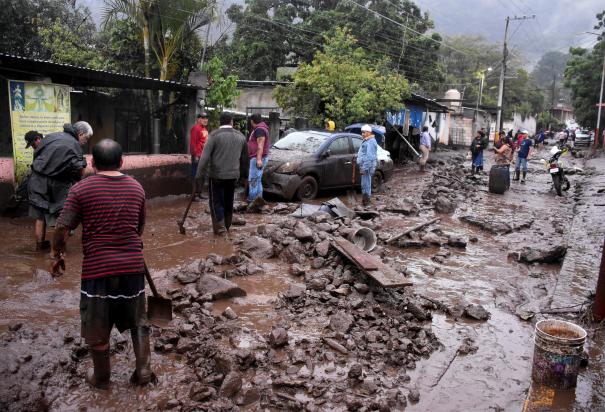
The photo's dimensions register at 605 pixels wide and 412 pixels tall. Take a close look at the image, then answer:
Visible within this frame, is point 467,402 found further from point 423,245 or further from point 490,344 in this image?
point 423,245

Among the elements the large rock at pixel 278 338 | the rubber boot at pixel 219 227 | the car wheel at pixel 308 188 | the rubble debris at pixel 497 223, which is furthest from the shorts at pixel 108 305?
the rubble debris at pixel 497 223

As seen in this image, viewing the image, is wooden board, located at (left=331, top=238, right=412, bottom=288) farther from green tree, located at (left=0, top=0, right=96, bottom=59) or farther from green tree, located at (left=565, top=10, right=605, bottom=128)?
green tree, located at (left=565, top=10, right=605, bottom=128)

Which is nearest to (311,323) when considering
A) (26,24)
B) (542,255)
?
(542,255)

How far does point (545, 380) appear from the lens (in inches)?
157

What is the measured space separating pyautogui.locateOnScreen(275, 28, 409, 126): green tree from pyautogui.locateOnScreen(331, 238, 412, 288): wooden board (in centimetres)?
1085

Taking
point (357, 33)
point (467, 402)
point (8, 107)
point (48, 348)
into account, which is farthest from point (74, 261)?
point (357, 33)

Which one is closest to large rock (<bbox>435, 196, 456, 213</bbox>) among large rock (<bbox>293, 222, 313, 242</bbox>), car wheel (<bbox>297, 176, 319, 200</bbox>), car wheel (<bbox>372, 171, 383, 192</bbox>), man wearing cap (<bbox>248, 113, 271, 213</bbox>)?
Answer: car wheel (<bbox>372, 171, 383, 192</bbox>)

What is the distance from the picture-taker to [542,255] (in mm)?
7797

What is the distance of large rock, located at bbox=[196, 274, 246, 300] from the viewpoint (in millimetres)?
5086

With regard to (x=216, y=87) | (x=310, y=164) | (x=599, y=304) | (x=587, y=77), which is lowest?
(x=599, y=304)

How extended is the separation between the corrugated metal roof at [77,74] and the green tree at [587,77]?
3590cm

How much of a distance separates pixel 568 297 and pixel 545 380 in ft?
7.91

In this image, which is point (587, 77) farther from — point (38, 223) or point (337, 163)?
point (38, 223)

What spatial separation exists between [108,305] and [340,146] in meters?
9.17
